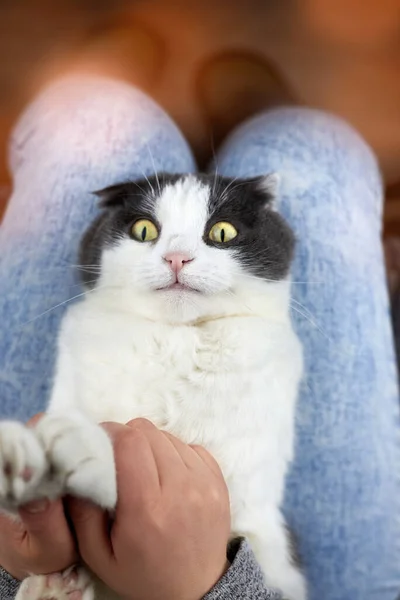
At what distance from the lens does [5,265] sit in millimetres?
612

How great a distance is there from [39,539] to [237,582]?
0.17 meters

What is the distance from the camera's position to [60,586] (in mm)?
354

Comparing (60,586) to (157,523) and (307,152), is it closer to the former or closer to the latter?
(157,523)

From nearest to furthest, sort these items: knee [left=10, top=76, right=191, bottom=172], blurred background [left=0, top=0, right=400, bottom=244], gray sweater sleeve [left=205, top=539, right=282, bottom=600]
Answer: gray sweater sleeve [left=205, top=539, right=282, bottom=600], knee [left=10, top=76, right=191, bottom=172], blurred background [left=0, top=0, right=400, bottom=244]

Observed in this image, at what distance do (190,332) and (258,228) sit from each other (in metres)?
0.13

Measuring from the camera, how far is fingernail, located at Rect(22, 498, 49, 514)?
302mm

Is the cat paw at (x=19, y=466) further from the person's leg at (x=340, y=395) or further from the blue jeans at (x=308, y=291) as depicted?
the person's leg at (x=340, y=395)

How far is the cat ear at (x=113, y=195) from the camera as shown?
56cm

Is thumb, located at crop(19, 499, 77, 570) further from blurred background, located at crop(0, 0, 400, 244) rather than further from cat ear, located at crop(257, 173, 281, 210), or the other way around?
blurred background, located at crop(0, 0, 400, 244)

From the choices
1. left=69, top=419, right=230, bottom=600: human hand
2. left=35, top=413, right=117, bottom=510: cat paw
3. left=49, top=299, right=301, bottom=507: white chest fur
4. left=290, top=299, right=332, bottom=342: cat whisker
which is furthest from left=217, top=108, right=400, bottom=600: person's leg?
left=35, top=413, right=117, bottom=510: cat paw

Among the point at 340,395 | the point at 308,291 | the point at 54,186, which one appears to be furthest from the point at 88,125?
the point at 340,395

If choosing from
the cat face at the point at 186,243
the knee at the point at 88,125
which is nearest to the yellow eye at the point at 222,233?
the cat face at the point at 186,243

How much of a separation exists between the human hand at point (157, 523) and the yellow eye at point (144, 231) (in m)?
0.18

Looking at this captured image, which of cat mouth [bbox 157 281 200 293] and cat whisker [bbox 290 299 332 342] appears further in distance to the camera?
cat whisker [bbox 290 299 332 342]
